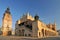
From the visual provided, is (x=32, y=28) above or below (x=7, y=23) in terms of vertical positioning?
below

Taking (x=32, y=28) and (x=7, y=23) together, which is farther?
(x=7, y=23)

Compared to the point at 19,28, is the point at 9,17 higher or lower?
higher

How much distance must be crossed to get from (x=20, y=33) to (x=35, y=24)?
934cm

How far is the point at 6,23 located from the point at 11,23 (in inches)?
107

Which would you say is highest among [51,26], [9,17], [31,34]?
[9,17]

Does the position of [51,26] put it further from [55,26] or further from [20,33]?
[20,33]

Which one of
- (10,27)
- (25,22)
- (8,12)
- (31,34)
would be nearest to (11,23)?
(10,27)

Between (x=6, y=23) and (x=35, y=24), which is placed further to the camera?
(x=6, y=23)

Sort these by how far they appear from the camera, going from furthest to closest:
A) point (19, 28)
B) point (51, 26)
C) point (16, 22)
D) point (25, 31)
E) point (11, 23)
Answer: point (51, 26)
point (11, 23)
point (16, 22)
point (19, 28)
point (25, 31)

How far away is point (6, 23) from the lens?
46969 millimetres

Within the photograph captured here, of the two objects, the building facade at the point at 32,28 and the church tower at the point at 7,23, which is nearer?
the building facade at the point at 32,28

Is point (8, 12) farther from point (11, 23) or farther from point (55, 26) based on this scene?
point (55, 26)

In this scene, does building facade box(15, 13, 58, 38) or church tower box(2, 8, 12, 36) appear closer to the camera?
building facade box(15, 13, 58, 38)

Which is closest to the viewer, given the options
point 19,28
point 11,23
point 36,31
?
point 36,31
